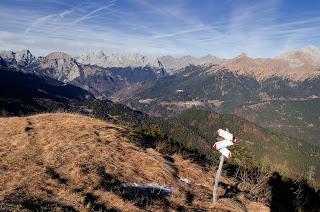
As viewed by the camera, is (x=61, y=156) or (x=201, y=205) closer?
(x=201, y=205)

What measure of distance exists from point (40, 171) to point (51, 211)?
4.98 metres

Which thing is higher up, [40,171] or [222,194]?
[40,171]

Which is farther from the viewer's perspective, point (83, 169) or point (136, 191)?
point (83, 169)

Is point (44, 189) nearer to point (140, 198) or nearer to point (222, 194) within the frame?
point (140, 198)

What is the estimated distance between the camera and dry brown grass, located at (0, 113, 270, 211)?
16886 mm

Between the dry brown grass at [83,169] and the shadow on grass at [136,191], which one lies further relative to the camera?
the shadow on grass at [136,191]

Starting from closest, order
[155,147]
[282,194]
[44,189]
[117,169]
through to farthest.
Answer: [44,189] → [117,169] → [282,194] → [155,147]

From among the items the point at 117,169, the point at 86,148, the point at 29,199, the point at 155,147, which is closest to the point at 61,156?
the point at 86,148

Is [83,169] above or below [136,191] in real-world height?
above

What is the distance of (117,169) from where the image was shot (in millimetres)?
21438

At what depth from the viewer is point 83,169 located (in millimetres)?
20203

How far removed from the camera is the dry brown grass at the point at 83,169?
16.9 m

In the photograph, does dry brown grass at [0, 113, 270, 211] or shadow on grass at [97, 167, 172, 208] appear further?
shadow on grass at [97, 167, 172, 208]

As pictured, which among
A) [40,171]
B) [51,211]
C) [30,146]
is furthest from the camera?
[30,146]
